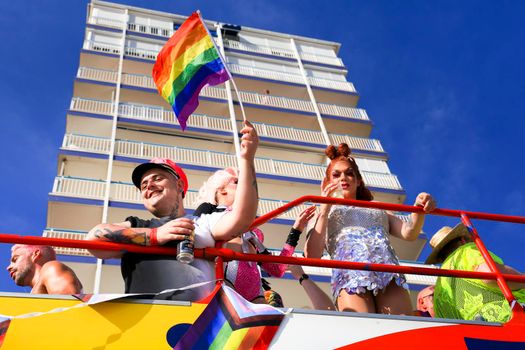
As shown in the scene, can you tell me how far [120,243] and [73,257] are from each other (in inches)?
446

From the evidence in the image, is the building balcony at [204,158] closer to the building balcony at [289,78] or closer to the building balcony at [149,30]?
the building balcony at [289,78]

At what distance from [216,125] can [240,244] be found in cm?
1712

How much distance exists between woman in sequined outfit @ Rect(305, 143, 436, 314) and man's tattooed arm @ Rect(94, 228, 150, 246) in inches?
50.7

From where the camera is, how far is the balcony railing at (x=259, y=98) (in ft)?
70.9

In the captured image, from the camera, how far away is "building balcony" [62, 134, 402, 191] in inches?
694

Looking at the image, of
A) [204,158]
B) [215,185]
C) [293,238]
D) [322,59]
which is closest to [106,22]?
[322,59]

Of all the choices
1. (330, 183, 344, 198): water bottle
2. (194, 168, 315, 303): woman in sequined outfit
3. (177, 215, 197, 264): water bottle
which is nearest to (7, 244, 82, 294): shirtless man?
(194, 168, 315, 303): woman in sequined outfit

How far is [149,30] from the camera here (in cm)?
2614

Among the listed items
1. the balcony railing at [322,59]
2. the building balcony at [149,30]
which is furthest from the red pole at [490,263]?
the balcony railing at [322,59]

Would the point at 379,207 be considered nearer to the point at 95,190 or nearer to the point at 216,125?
the point at 95,190

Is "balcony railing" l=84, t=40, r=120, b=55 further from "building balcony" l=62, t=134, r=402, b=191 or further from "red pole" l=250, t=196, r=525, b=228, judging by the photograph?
"red pole" l=250, t=196, r=525, b=228

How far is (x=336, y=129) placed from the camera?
2336 centimetres

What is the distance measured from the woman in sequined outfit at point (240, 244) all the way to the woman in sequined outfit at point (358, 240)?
130 mm

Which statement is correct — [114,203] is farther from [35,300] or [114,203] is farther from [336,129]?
[35,300]
